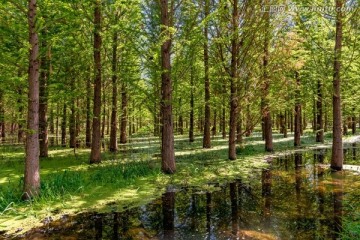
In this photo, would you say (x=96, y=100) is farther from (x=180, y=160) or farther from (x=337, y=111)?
(x=337, y=111)

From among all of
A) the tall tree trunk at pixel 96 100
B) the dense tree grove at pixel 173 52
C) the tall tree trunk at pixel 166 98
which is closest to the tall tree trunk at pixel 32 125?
the dense tree grove at pixel 173 52

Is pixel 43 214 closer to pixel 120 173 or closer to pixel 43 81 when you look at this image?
pixel 120 173

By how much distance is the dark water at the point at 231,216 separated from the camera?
6742 mm

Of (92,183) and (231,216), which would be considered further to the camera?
(92,183)

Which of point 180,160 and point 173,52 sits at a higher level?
point 173,52

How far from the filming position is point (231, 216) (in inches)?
312

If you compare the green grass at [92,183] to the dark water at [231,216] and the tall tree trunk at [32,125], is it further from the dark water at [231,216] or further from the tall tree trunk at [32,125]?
the dark water at [231,216]

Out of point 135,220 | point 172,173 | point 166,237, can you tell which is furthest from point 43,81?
point 166,237

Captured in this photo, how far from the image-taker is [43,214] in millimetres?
7906

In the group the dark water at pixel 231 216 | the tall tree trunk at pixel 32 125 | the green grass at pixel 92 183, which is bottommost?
the dark water at pixel 231 216

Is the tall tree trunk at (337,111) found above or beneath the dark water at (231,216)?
above

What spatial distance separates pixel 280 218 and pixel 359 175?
6.96 meters

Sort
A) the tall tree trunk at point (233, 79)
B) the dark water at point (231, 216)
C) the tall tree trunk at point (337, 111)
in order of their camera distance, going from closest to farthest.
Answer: the dark water at point (231, 216) < the tall tree trunk at point (337, 111) < the tall tree trunk at point (233, 79)

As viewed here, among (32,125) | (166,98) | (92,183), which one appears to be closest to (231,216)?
(92,183)
